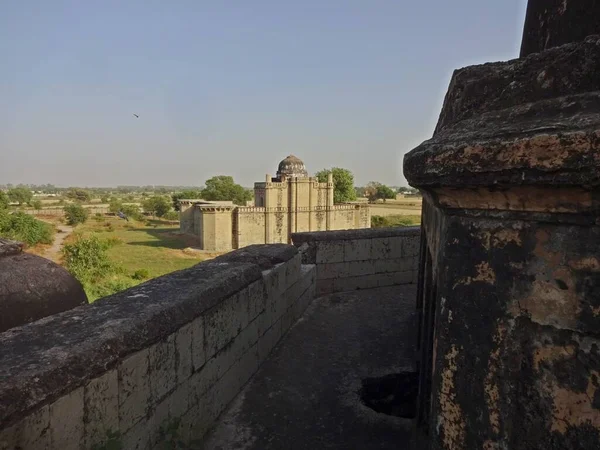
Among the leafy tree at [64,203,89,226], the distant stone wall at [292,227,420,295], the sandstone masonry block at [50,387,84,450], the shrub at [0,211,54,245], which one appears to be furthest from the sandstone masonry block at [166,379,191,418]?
the leafy tree at [64,203,89,226]

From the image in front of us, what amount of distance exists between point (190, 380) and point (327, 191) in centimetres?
4197

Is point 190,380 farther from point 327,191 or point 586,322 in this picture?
point 327,191

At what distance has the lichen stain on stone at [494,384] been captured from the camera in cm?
149

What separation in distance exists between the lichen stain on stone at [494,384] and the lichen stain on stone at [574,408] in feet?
0.55

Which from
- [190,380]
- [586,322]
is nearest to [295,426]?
[190,380]

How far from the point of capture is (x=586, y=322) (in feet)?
4.29

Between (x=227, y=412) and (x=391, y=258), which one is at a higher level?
(x=391, y=258)

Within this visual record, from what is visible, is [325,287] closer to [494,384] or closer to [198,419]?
[198,419]

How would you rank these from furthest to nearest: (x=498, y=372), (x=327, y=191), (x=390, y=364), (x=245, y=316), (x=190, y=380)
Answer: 1. (x=327, y=191)
2. (x=390, y=364)
3. (x=245, y=316)
4. (x=190, y=380)
5. (x=498, y=372)

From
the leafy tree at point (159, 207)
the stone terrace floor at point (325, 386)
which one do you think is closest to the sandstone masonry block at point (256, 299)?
the stone terrace floor at point (325, 386)

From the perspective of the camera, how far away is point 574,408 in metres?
1.35

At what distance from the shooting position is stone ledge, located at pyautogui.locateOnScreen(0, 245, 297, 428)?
5.96ft

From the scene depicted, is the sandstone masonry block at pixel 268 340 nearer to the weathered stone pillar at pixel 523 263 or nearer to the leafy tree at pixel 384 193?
the weathered stone pillar at pixel 523 263

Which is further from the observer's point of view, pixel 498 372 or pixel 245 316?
pixel 245 316
